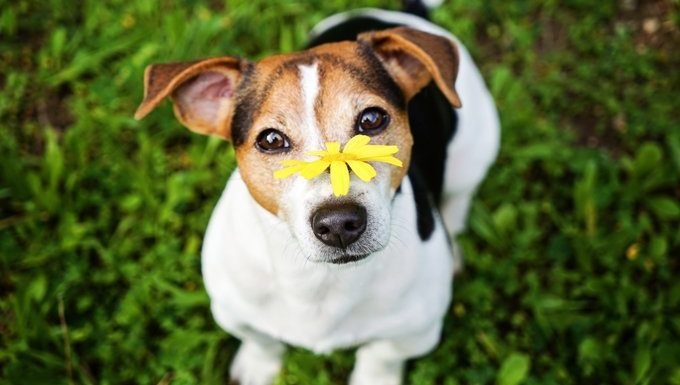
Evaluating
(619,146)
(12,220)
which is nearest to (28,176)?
(12,220)

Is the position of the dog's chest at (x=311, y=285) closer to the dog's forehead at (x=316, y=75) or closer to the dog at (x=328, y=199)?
the dog at (x=328, y=199)

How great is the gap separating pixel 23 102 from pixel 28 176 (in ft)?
3.17

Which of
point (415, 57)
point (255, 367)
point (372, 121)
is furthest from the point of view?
point (255, 367)

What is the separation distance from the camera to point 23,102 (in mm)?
5480

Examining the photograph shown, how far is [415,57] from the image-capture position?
3.28 m

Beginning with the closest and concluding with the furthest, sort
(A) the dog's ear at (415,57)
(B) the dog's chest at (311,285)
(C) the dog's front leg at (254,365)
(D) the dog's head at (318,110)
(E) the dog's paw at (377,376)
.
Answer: (D) the dog's head at (318,110), (A) the dog's ear at (415,57), (B) the dog's chest at (311,285), (E) the dog's paw at (377,376), (C) the dog's front leg at (254,365)

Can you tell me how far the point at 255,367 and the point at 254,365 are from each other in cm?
1

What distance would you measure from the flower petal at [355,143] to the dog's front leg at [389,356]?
1333 millimetres

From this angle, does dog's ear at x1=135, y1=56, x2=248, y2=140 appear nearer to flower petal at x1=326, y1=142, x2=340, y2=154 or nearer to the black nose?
flower petal at x1=326, y1=142, x2=340, y2=154

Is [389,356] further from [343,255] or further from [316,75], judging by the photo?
[316,75]

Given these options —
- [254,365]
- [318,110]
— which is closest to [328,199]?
[318,110]

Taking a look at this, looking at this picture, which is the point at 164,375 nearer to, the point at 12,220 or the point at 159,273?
the point at 159,273

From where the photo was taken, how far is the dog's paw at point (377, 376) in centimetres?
420

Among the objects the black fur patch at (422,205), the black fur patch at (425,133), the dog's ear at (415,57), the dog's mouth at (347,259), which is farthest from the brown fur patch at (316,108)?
the black fur patch at (425,133)
